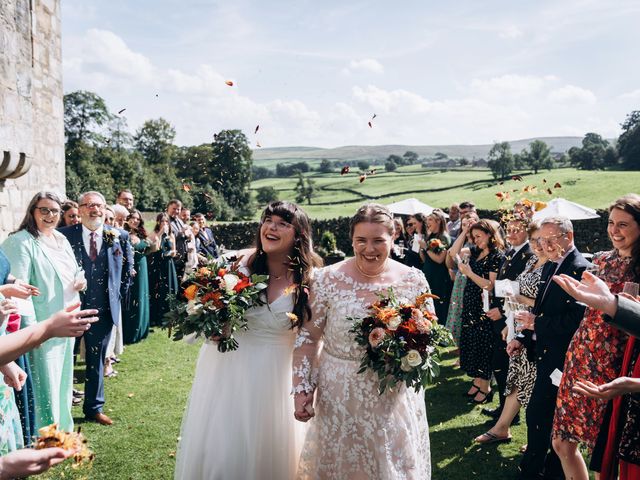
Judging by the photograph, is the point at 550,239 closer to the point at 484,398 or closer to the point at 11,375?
the point at 484,398

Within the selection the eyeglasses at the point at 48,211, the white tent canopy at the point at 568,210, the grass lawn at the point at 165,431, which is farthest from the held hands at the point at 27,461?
the white tent canopy at the point at 568,210

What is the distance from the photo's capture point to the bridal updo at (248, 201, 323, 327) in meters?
3.90

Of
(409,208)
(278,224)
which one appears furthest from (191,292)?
(409,208)

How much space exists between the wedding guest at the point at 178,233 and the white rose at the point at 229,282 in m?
7.29

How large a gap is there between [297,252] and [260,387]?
1.09 metres

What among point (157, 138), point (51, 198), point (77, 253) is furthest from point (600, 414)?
point (157, 138)

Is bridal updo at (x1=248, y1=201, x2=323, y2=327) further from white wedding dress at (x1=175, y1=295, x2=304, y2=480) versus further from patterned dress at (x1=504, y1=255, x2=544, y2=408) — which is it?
patterned dress at (x1=504, y1=255, x2=544, y2=408)

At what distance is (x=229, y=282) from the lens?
3.74 meters

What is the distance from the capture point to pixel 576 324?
162 inches

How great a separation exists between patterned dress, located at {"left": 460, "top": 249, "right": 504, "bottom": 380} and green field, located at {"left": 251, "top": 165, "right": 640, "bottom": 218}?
861 inches

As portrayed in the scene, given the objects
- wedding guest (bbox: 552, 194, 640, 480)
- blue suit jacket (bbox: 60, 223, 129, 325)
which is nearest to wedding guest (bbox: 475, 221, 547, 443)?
wedding guest (bbox: 552, 194, 640, 480)

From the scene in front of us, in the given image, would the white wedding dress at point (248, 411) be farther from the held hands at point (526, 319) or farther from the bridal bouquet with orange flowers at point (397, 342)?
the held hands at point (526, 319)

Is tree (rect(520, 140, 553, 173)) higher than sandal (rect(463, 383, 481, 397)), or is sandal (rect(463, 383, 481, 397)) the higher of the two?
tree (rect(520, 140, 553, 173))

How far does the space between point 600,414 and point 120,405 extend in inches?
210
